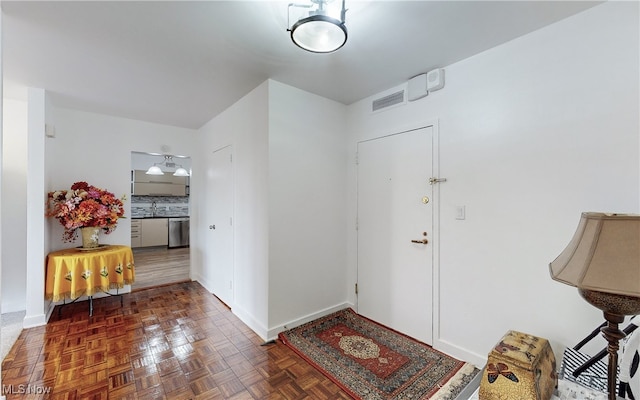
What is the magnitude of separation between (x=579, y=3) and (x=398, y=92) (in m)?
1.32

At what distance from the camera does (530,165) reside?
6.09 ft

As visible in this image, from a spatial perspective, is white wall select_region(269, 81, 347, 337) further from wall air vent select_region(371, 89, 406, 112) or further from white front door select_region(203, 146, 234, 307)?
white front door select_region(203, 146, 234, 307)

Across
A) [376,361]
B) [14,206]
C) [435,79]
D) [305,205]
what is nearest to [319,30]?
[435,79]

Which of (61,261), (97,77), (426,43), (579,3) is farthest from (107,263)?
(579,3)

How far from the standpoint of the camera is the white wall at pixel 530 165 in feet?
5.12

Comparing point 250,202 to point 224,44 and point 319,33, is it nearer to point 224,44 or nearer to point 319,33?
point 224,44

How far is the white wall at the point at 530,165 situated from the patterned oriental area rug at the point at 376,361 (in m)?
0.25

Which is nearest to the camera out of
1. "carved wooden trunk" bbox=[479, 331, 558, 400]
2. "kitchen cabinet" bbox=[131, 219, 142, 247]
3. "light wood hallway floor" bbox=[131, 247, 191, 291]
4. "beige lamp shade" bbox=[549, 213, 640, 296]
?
"beige lamp shade" bbox=[549, 213, 640, 296]

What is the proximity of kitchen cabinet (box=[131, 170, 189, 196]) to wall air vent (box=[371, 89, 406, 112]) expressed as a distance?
6.70m

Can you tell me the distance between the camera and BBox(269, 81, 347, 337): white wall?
8.60 ft

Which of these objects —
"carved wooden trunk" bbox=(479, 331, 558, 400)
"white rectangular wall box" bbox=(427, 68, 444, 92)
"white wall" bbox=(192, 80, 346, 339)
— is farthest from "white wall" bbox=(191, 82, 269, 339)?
"carved wooden trunk" bbox=(479, 331, 558, 400)

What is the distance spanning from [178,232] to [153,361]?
5649 millimetres

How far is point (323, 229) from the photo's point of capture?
3004 mm

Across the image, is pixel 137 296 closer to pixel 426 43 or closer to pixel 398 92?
pixel 398 92
